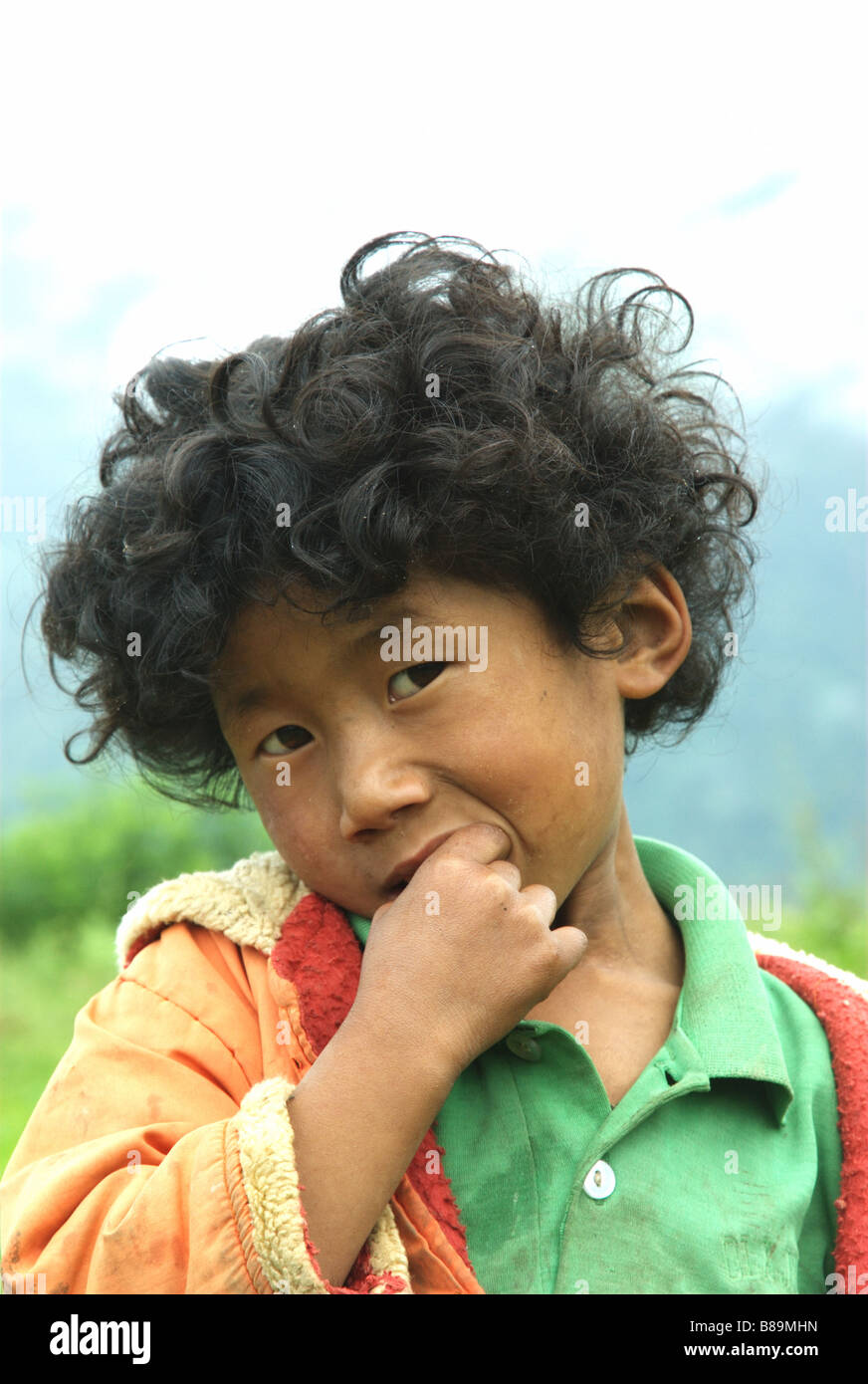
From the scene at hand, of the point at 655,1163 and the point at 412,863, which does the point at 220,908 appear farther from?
the point at 655,1163

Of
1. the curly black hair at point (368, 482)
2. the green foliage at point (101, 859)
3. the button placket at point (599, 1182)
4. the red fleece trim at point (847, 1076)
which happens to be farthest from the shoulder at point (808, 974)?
the green foliage at point (101, 859)

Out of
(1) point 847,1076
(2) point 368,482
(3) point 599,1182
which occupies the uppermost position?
(2) point 368,482

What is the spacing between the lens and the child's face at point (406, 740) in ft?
6.09

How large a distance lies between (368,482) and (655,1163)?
3.57 feet

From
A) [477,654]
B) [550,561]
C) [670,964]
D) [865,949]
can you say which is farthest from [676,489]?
[865,949]

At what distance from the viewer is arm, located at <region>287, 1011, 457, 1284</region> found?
5.22 feet

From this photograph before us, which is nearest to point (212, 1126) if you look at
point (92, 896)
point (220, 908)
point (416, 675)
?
point (220, 908)

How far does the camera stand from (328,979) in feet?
6.25

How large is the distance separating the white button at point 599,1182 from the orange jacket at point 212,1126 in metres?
0.20

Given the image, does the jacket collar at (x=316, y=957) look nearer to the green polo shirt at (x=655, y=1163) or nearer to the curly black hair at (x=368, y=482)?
the green polo shirt at (x=655, y=1163)

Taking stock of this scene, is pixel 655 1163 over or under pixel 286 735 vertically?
under

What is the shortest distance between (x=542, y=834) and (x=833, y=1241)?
33.2 inches

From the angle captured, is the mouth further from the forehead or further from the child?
the forehead

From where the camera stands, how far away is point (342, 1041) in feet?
5.56
